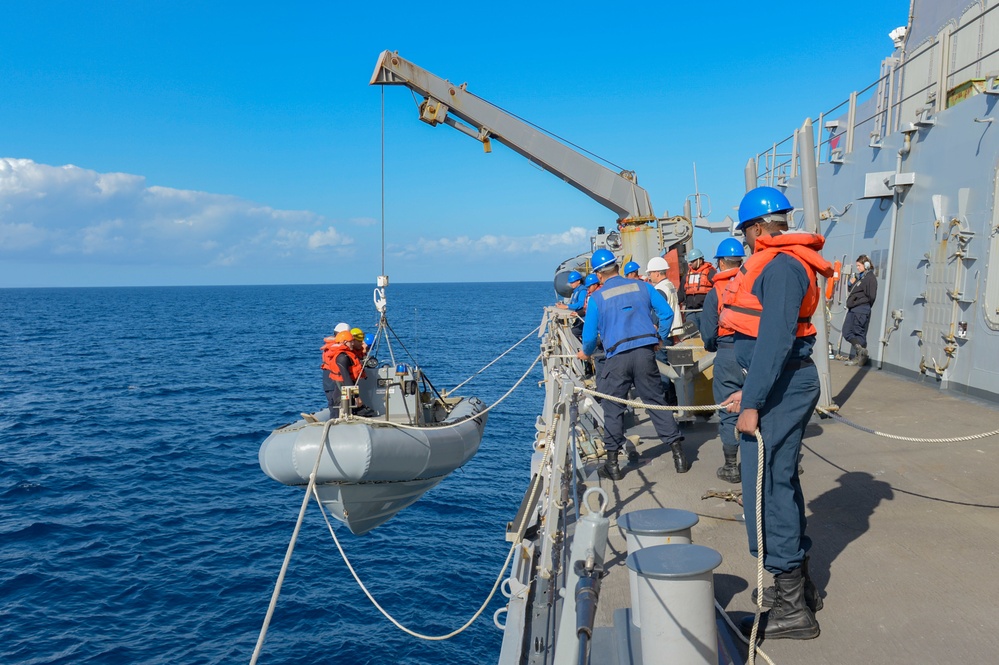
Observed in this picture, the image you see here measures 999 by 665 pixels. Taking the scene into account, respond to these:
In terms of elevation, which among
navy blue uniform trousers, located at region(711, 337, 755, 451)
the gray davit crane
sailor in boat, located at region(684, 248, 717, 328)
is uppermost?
the gray davit crane

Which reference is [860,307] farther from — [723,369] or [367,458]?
[367,458]

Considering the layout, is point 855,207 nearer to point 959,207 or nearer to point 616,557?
point 959,207

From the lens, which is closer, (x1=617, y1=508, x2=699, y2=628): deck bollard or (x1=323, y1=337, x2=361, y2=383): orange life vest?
(x1=617, y1=508, x2=699, y2=628): deck bollard

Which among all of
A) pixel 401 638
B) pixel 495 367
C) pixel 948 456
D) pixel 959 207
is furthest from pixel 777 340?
pixel 495 367

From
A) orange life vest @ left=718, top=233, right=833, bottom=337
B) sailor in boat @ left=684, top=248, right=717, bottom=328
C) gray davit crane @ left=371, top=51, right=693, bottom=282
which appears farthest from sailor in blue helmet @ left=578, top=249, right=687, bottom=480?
gray davit crane @ left=371, top=51, right=693, bottom=282

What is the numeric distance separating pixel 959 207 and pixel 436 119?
29.1 ft

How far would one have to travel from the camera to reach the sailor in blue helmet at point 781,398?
2.66m

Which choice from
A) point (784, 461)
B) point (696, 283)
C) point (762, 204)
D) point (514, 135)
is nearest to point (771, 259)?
point (762, 204)

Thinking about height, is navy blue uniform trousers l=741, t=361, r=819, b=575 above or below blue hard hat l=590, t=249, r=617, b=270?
below

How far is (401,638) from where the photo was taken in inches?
374

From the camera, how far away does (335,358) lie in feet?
29.5

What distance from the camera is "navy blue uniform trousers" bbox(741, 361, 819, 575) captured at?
9.07 ft

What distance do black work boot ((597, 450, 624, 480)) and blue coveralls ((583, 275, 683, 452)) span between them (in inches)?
1.9

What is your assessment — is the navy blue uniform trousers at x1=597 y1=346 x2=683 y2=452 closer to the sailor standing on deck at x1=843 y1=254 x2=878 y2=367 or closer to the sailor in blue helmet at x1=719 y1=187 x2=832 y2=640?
the sailor in blue helmet at x1=719 y1=187 x2=832 y2=640
